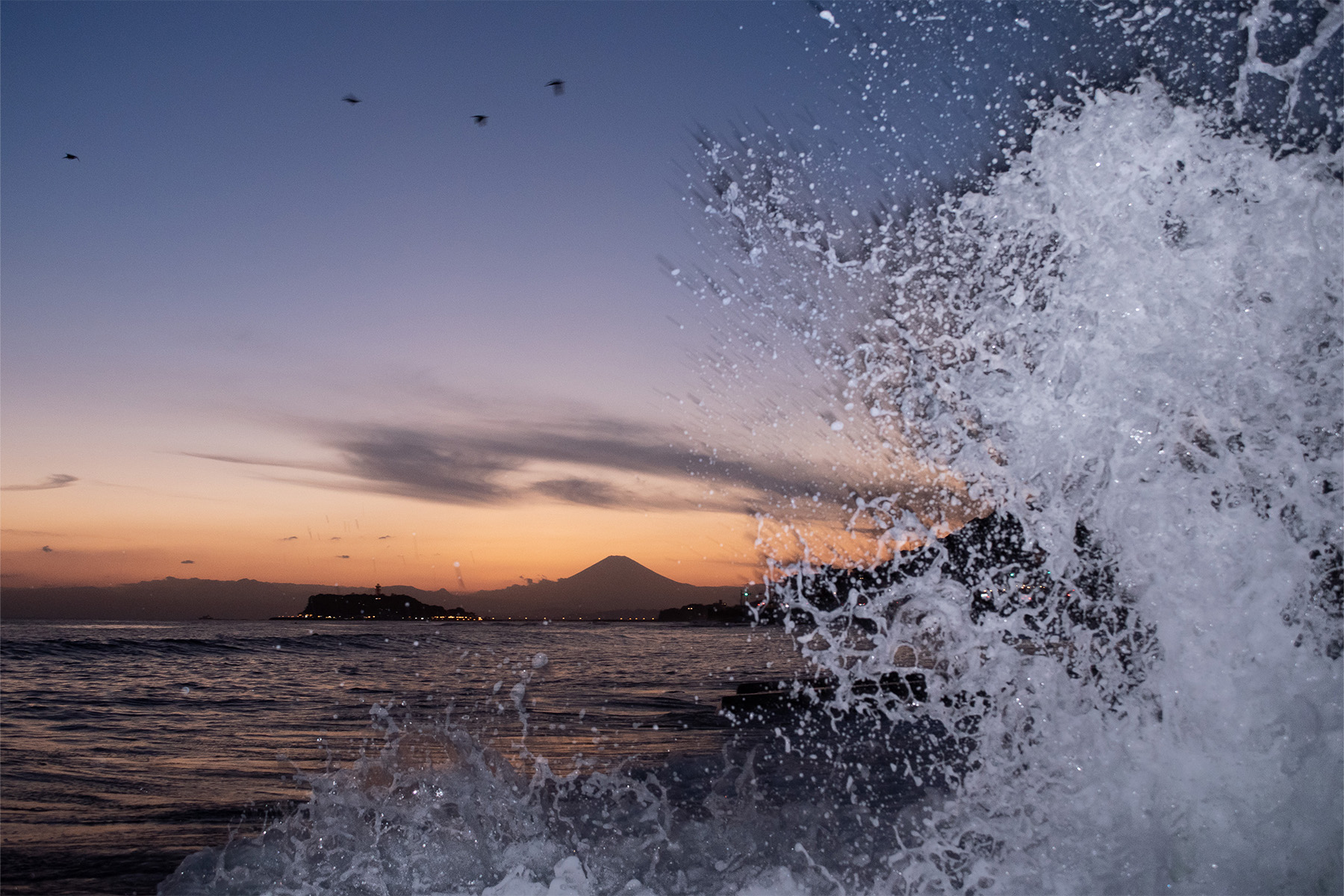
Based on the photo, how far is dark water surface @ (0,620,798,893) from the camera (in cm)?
643

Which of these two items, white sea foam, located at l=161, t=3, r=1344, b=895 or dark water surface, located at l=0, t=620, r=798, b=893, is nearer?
A: white sea foam, located at l=161, t=3, r=1344, b=895

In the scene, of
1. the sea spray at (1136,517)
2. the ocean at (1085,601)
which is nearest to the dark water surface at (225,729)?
the ocean at (1085,601)

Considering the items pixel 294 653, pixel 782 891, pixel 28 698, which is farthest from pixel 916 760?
pixel 294 653

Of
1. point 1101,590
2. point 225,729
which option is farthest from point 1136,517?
point 225,729

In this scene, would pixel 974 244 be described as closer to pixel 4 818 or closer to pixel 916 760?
pixel 916 760

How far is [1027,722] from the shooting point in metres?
5.59

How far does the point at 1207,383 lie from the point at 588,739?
29.5 ft

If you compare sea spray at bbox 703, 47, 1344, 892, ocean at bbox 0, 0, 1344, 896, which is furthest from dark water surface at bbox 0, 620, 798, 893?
sea spray at bbox 703, 47, 1344, 892

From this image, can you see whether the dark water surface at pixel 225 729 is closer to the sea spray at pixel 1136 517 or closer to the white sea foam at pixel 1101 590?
the white sea foam at pixel 1101 590

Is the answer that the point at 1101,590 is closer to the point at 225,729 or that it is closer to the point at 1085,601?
the point at 1085,601

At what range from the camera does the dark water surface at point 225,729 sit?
253 inches

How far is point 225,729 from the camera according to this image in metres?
12.0

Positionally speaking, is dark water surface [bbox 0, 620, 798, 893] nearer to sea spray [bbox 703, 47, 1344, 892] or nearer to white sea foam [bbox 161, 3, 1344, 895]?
white sea foam [bbox 161, 3, 1344, 895]

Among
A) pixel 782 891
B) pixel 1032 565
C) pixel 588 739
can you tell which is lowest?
pixel 588 739
